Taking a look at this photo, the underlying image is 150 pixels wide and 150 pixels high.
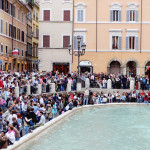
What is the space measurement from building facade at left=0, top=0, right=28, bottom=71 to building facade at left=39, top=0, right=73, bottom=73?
10.4 ft

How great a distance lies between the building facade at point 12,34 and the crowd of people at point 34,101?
5670 mm

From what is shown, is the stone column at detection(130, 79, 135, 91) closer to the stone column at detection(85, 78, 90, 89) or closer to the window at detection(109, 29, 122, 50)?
the stone column at detection(85, 78, 90, 89)

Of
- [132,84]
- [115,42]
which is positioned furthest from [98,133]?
[115,42]

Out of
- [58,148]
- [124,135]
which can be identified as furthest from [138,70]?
[58,148]

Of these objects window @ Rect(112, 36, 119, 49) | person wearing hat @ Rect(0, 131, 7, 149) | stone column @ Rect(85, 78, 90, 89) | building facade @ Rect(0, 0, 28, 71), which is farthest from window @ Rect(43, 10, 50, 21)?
person wearing hat @ Rect(0, 131, 7, 149)

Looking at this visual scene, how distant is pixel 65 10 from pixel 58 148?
28808 millimetres

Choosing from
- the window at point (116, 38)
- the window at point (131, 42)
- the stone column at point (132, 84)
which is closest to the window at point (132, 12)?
the window at point (116, 38)

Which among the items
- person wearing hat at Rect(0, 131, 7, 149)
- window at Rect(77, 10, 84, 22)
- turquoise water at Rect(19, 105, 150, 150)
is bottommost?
turquoise water at Rect(19, 105, 150, 150)

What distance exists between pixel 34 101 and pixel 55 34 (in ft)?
73.6

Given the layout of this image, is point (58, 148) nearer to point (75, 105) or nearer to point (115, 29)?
point (75, 105)

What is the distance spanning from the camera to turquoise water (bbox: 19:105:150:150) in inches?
608

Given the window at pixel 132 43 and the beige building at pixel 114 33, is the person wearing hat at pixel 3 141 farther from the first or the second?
the window at pixel 132 43

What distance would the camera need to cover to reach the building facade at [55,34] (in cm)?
4144

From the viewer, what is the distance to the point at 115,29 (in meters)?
40.9
